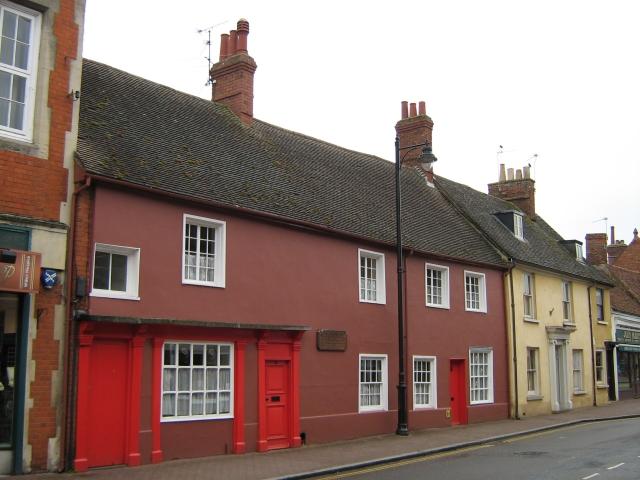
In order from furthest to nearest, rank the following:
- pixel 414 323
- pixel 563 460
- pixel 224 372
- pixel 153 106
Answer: pixel 414 323, pixel 153 106, pixel 224 372, pixel 563 460

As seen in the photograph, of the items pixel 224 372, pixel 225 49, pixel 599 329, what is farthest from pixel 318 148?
pixel 599 329

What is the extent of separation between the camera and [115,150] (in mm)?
14492

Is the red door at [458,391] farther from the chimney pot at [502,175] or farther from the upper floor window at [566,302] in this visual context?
the chimney pot at [502,175]

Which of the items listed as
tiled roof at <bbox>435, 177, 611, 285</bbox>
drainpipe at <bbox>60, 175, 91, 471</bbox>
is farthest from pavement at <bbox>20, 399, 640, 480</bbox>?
tiled roof at <bbox>435, 177, 611, 285</bbox>

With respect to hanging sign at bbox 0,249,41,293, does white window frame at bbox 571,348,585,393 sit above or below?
below

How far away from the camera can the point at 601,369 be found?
33.3 metres

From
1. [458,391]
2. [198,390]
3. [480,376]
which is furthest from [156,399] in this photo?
[480,376]

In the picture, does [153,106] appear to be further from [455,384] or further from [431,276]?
[455,384]

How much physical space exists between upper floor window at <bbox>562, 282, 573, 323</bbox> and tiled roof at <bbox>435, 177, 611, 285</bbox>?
63 centimetres

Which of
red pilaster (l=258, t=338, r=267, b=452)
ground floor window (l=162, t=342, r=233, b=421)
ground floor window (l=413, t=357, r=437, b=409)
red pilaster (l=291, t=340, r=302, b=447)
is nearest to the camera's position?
ground floor window (l=162, t=342, r=233, b=421)

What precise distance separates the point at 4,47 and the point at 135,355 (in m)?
5.94

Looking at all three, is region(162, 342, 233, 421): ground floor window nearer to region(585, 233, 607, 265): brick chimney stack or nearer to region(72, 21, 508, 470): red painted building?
region(72, 21, 508, 470): red painted building

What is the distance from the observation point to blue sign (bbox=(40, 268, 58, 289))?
12.0m

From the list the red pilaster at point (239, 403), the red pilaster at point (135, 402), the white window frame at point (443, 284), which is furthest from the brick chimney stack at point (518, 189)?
the red pilaster at point (135, 402)
